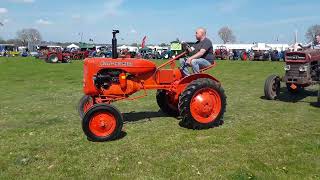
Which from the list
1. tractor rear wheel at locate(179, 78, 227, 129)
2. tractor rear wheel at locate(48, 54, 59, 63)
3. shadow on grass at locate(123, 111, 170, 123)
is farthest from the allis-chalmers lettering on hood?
tractor rear wheel at locate(48, 54, 59, 63)

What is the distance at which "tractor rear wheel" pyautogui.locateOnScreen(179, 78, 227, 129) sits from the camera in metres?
7.52

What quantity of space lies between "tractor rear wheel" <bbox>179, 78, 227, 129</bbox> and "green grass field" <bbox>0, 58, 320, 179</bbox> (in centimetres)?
20

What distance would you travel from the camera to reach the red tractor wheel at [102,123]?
6770mm

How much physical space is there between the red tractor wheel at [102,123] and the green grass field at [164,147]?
0.14 meters

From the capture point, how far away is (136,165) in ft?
18.3

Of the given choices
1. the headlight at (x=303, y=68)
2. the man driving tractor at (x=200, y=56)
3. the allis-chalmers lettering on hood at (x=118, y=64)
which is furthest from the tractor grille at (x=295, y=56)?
the allis-chalmers lettering on hood at (x=118, y=64)

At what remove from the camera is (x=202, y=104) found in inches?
301

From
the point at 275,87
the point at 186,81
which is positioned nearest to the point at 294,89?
the point at 275,87

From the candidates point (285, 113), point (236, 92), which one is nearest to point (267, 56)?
point (236, 92)

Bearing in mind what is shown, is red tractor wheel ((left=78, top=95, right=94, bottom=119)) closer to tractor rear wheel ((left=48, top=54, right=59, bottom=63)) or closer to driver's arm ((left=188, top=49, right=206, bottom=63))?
driver's arm ((left=188, top=49, right=206, bottom=63))

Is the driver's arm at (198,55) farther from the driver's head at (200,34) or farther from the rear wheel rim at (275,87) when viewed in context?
the rear wheel rim at (275,87)

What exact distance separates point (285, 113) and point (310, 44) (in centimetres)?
380

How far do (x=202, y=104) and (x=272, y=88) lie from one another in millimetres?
4553

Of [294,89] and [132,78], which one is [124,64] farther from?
[294,89]
